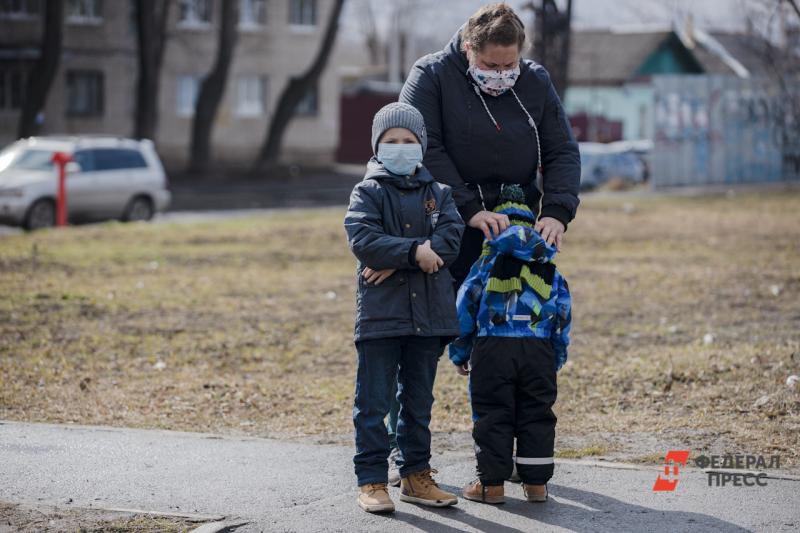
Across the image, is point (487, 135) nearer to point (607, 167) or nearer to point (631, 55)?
point (607, 167)

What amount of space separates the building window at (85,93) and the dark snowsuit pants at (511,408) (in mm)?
42176

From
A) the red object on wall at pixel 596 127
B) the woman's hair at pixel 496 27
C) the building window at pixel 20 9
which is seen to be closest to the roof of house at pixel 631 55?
the red object on wall at pixel 596 127

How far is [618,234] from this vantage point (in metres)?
18.2

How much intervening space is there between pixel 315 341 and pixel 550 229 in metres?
4.24

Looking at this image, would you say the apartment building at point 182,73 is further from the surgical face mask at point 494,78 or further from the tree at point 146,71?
the surgical face mask at point 494,78

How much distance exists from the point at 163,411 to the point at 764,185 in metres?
26.6

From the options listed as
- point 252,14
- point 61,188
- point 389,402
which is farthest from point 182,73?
point 389,402

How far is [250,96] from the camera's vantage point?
4925 cm

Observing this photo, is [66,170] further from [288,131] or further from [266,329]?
[288,131]

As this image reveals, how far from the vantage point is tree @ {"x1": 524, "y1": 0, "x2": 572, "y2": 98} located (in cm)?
2739

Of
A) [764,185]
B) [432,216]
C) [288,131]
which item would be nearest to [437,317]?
[432,216]

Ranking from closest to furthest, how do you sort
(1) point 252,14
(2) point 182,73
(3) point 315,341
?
(3) point 315,341, (2) point 182,73, (1) point 252,14

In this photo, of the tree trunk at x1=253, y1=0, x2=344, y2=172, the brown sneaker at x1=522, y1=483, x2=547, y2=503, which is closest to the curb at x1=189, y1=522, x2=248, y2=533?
the brown sneaker at x1=522, y1=483, x2=547, y2=503

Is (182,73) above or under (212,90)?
above
